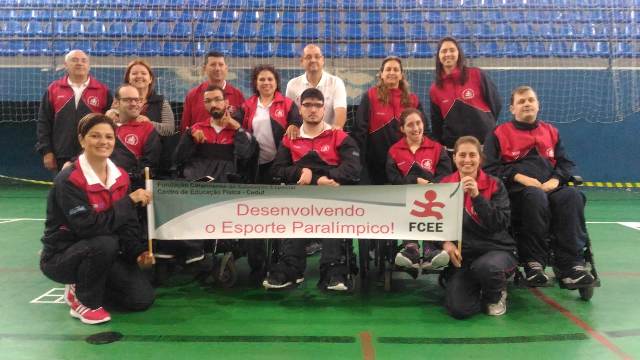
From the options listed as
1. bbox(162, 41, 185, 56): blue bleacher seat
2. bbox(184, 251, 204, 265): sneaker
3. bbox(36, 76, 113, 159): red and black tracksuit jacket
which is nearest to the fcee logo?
bbox(184, 251, 204, 265): sneaker

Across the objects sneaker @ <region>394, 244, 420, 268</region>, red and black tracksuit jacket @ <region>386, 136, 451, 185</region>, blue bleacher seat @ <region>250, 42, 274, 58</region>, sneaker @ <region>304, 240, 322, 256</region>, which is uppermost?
blue bleacher seat @ <region>250, 42, 274, 58</region>

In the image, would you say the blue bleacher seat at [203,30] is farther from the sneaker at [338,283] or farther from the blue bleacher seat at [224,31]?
the sneaker at [338,283]

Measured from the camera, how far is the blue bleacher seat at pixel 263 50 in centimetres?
966

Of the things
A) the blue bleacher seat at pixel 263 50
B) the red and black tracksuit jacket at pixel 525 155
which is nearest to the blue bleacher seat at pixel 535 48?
the blue bleacher seat at pixel 263 50

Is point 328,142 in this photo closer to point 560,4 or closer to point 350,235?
point 350,235

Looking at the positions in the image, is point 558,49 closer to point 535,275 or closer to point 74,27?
point 535,275

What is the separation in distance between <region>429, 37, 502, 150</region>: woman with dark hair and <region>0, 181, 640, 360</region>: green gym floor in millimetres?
1194

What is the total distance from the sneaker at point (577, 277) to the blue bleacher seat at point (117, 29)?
923 cm

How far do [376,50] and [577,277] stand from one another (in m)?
7.30

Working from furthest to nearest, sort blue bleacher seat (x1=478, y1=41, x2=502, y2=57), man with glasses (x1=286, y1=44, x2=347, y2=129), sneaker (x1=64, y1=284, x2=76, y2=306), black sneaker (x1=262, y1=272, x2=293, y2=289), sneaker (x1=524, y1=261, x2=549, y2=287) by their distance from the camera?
blue bleacher seat (x1=478, y1=41, x2=502, y2=57)
man with glasses (x1=286, y1=44, x2=347, y2=129)
black sneaker (x1=262, y1=272, x2=293, y2=289)
sneaker (x1=524, y1=261, x2=549, y2=287)
sneaker (x1=64, y1=284, x2=76, y2=306)

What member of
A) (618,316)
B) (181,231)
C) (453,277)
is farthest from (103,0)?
(618,316)

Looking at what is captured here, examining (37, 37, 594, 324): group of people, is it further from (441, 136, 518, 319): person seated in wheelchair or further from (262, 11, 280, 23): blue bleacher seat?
(262, 11, 280, 23): blue bleacher seat

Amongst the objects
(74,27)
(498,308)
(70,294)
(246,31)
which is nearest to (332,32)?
(246,31)

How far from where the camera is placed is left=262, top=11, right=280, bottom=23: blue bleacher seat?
10.4 meters
